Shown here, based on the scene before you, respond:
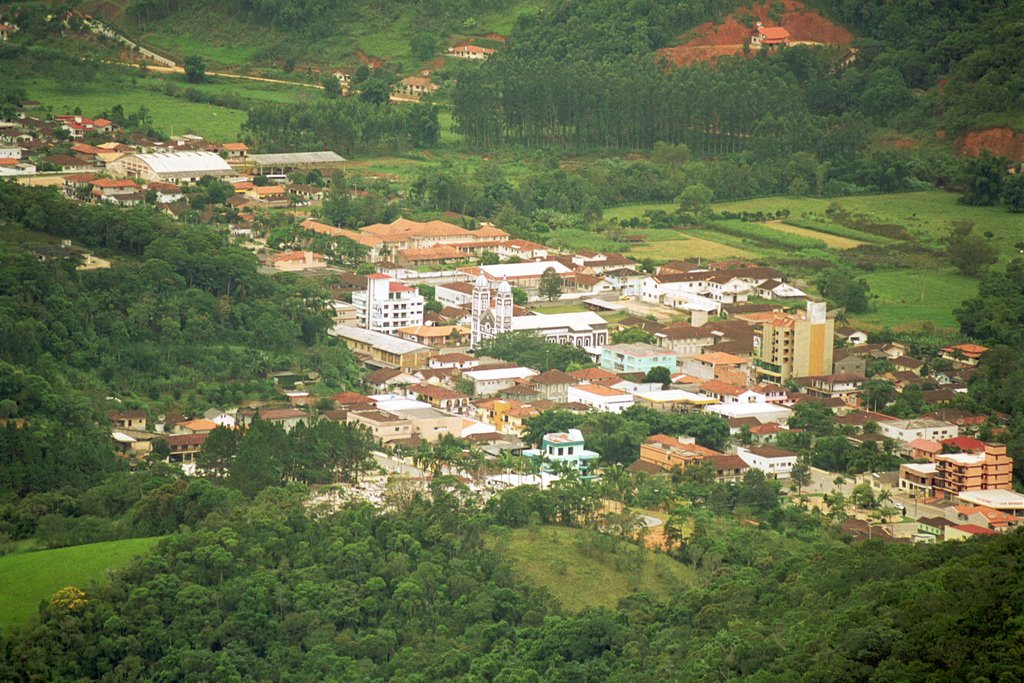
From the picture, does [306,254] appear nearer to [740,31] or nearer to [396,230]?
[396,230]

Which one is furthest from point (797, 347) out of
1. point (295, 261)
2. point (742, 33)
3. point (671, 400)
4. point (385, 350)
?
point (742, 33)

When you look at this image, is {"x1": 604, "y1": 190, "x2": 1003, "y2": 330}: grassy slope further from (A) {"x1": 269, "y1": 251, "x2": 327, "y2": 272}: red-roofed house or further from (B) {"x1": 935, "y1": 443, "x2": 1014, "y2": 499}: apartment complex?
(B) {"x1": 935, "y1": 443, "x2": 1014, "y2": 499}: apartment complex

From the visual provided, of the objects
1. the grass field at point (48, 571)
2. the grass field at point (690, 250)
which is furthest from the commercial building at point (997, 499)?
the grass field at point (690, 250)

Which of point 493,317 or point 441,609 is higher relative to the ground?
point 493,317

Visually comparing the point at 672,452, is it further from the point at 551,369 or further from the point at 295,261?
the point at 295,261

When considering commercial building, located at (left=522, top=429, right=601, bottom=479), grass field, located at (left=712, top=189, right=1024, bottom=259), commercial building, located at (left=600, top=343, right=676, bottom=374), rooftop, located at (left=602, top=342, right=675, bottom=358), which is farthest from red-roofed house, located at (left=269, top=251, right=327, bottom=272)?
grass field, located at (left=712, top=189, right=1024, bottom=259)

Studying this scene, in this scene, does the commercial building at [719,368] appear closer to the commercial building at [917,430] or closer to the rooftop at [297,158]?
the commercial building at [917,430]
